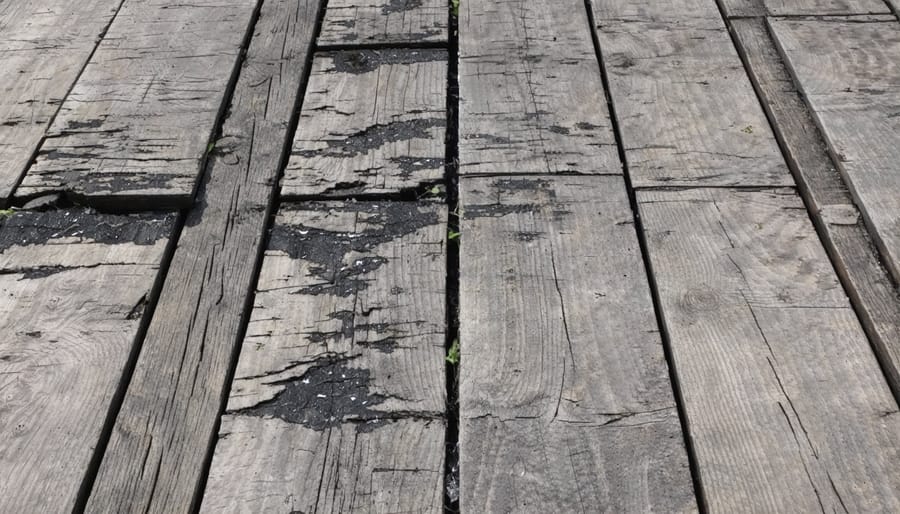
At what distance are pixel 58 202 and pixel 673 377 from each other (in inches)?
50.2

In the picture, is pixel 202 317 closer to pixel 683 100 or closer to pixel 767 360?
pixel 767 360

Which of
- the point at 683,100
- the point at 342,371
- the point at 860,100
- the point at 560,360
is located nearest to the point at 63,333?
the point at 342,371

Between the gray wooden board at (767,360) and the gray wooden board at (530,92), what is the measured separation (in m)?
0.24

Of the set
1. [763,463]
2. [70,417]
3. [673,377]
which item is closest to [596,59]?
[673,377]

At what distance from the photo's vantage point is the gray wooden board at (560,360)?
1212 mm

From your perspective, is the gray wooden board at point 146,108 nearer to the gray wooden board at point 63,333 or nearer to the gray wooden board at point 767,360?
the gray wooden board at point 63,333

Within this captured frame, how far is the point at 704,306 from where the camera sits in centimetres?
147

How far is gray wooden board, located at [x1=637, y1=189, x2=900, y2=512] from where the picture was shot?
1202mm

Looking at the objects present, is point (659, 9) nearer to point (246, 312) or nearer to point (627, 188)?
point (627, 188)

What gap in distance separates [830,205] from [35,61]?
1.96m

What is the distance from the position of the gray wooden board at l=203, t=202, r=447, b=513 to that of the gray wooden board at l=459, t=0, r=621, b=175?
26 centimetres

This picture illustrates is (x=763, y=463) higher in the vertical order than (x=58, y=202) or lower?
lower

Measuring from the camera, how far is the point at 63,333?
1460 millimetres

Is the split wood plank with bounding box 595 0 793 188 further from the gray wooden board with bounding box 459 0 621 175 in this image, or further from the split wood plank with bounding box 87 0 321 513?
the split wood plank with bounding box 87 0 321 513
